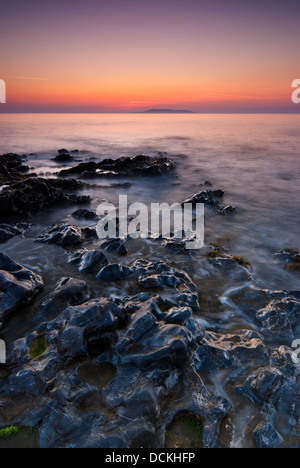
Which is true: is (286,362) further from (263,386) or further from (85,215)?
(85,215)

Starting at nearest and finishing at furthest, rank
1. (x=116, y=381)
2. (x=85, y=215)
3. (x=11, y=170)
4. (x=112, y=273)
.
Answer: (x=116, y=381), (x=112, y=273), (x=85, y=215), (x=11, y=170)

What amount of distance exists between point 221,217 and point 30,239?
7280 millimetres

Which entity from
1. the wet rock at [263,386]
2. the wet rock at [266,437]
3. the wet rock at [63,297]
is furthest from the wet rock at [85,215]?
the wet rock at [266,437]

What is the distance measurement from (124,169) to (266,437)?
17.8m

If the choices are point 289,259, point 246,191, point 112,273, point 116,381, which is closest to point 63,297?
point 112,273

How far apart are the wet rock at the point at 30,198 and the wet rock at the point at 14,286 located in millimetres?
5028

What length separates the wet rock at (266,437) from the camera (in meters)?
3.20

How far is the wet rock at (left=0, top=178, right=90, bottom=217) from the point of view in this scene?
10.4m

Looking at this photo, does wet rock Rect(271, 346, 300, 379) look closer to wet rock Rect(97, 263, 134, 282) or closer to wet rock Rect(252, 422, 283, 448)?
wet rock Rect(252, 422, 283, 448)

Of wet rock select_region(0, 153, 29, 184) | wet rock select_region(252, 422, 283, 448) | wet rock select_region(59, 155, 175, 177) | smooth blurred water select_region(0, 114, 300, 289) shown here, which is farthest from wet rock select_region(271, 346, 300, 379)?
wet rock select_region(0, 153, 29, 184)

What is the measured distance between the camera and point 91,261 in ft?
22.4

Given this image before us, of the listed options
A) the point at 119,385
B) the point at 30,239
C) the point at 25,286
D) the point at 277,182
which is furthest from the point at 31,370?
the point at 277,182

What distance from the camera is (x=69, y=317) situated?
458 centimetres
